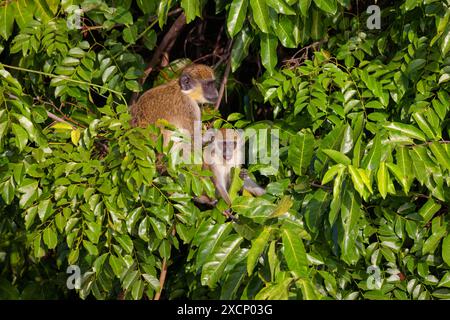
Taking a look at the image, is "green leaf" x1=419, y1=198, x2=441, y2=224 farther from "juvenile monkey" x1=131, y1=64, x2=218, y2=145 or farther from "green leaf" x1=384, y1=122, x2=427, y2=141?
"juvenile monkey" x1=131, y1=64, x2=218, y2=145

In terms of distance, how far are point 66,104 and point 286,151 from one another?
1.70 m

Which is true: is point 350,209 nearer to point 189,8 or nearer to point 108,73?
point 189,8

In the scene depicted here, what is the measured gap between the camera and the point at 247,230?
3.83m

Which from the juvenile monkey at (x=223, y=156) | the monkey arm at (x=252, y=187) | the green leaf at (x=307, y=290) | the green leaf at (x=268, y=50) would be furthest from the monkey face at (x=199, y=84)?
the green leaf at (x=307, y=290)

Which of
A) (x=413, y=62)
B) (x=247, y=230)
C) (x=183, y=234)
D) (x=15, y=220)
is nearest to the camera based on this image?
(x=247, y=230)

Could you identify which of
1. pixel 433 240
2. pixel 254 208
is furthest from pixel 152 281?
pixel 433 240

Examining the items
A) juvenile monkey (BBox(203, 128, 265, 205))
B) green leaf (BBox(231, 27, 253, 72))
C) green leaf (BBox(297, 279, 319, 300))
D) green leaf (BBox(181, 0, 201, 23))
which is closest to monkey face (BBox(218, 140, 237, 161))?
juvenile monkey (BBox(203, 128, 265, 205))

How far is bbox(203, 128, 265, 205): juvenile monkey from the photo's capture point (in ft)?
16.7

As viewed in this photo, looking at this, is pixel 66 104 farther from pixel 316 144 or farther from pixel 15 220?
pixel 316 144

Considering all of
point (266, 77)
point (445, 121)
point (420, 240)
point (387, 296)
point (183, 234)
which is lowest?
point (387, 296)

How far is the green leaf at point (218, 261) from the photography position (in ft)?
12.3

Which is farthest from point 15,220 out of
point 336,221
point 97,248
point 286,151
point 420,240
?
point 420,240

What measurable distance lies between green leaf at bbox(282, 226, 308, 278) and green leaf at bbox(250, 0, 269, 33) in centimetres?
123

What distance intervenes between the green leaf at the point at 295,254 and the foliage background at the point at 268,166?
→ 1cm
